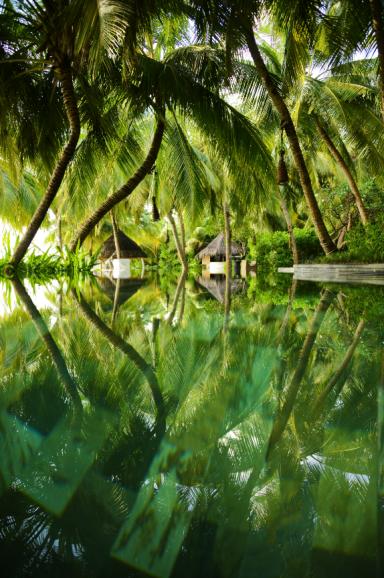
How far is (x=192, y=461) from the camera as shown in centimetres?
129

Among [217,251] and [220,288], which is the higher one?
[217,251]

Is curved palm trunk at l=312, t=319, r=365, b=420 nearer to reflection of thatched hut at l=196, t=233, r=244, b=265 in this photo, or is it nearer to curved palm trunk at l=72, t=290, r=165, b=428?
curved palm trunk at l=72, t=290, r=165, b=428

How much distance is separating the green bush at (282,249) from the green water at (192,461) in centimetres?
1572

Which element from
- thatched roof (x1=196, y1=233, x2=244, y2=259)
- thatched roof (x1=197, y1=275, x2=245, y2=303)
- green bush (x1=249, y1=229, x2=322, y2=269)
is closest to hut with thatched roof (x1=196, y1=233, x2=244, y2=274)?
thatched roof (x1=196, y1=233, x2=244, y2=259)

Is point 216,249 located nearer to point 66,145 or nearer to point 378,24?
point 66,145

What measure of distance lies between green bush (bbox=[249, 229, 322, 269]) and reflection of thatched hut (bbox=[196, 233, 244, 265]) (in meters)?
5.58

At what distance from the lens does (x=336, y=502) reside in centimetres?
105

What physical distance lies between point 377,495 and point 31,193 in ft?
58.0

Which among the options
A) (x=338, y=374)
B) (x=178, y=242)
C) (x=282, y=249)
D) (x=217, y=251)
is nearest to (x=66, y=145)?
(x=338, y=374)

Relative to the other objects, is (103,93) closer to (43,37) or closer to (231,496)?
(43,37)

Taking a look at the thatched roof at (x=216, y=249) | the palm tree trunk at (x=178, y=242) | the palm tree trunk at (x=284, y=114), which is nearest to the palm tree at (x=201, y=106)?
the palm tree trunk at (x=284, y=114)

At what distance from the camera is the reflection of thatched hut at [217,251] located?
2839 cm

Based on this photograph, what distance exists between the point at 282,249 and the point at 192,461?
18.5 meters

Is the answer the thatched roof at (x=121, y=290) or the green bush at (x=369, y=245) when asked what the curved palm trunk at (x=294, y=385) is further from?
the green bush at (x=369, y=245)
